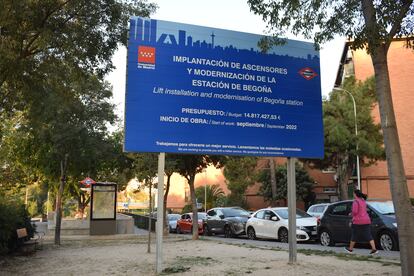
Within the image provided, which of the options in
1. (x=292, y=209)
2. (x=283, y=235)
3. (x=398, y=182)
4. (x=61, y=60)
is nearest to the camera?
(x=398, y=182)

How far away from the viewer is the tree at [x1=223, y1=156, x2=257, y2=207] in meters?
53.2

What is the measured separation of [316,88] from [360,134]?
24.8 metres

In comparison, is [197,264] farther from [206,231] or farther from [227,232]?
[206,231]

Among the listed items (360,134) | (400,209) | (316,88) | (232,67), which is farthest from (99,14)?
(360,134)

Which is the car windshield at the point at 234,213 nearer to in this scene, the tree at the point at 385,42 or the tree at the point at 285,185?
the tree at the point at 385,42

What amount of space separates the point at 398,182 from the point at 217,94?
4.76 meters

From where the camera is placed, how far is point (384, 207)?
608 inches

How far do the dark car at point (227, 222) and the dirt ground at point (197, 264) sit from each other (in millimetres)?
9277

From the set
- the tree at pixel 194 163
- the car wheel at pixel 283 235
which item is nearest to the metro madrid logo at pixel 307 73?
the tree at pixel 194 163

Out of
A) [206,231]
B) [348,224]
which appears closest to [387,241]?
[348,224]

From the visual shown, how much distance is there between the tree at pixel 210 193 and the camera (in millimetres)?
60656

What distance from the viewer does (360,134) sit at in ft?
115

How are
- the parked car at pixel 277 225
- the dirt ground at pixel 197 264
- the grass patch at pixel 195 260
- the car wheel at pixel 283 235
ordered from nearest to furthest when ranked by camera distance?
the dirt ground at pixel 197 264, the grass patch at pixel 195 260, the parked car at pixel 277 225, the car wheel at pixel 283 235

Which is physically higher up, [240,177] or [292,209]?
[240,177]
